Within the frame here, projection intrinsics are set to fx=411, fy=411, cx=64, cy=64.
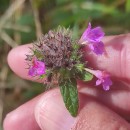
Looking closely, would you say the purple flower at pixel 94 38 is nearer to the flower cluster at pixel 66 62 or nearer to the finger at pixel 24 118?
the flower cluster at pixel 66 62

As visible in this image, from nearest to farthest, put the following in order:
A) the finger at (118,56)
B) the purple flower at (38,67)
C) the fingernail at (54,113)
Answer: the purple flower at (38,67) < the fingernail at (54,113) < the finger at (118,56)

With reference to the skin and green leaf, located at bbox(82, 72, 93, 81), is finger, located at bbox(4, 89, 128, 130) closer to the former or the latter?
the skin

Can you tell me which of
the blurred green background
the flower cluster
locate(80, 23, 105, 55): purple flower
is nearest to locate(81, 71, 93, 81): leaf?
the flower cluster

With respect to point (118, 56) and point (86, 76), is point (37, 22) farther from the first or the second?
point (86, 76)

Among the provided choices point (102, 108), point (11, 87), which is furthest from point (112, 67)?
point (11, 87)

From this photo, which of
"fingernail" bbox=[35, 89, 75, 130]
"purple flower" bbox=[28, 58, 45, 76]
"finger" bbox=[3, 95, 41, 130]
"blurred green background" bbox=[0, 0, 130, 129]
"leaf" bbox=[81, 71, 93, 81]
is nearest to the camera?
"purple flower" bbox=[28, 58, 45, 76]

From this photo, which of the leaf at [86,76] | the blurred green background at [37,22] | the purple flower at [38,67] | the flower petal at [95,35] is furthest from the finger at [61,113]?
the blurred green background at [37,22]

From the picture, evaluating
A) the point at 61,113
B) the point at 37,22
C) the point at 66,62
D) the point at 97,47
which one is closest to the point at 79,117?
the point at 61,113


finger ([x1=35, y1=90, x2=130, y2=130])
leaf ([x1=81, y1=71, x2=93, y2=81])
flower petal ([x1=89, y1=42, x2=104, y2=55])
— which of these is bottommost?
finger ([x1=35, y1=90, x2=130, y2=130])
